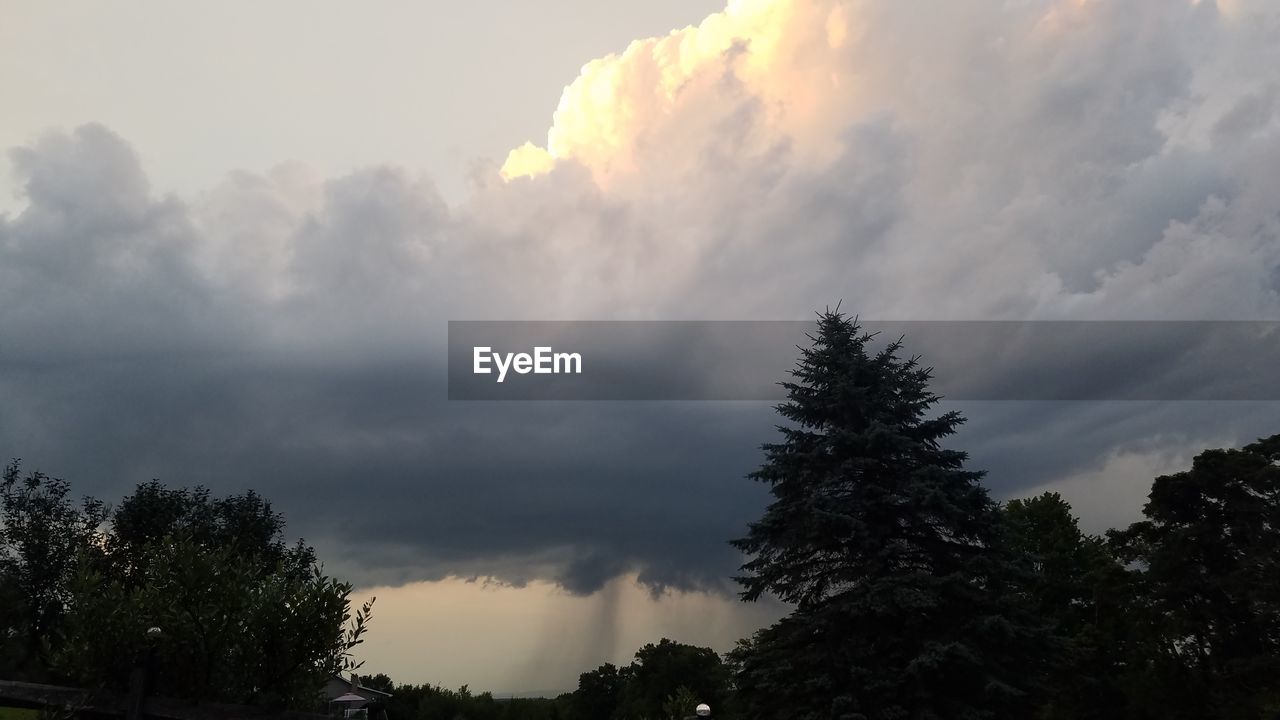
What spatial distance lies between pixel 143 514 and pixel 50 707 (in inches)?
1791

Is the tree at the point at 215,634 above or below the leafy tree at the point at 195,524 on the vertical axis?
below

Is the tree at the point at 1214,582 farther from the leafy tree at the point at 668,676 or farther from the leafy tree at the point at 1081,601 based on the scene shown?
the leafy tree at the point at 668,676

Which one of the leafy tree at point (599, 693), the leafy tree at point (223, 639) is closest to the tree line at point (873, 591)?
the leafy tree at point (223, 639)

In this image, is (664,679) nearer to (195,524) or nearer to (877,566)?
(195,524)

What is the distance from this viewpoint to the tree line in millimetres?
13352

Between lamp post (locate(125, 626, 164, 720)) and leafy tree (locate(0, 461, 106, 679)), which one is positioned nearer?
lamp post (locate(125, 626, 164, 720))

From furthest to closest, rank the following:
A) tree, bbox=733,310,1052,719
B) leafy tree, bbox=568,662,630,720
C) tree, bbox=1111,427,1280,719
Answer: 1. leafy tree, bbox=568,662,630,720
2. tree, bbox=1111,427,1280,719
3. tree, bbox=733,310,1052,719

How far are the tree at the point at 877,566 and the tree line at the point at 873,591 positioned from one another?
80 mm

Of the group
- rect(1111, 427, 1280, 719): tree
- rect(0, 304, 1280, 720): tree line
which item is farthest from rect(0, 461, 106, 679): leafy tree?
rect(1111, 427, 1280, 719): tree

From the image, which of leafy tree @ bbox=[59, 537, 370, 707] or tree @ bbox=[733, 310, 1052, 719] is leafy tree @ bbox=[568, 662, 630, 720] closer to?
tree @ bbox=[733, 310, 1052, 719]

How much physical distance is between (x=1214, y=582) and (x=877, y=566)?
25441mm

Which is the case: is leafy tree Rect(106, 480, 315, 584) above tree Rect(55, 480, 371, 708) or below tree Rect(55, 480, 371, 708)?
above

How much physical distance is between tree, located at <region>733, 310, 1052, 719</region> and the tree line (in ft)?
0.26

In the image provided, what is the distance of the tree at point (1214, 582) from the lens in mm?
41500
